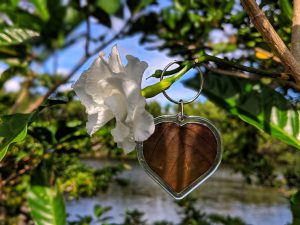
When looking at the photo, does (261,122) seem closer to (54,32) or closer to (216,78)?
(216,78)

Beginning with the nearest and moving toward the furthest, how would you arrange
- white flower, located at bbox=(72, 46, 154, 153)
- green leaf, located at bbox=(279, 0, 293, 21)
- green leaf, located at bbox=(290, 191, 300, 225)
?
1. white flower, located at bbox=(72, 46, 154, 153)
2. green leaf, located at bbox=(279, 0, 293, 21)
3. green leaf, located at bbox=(290, 191, 300, 225)

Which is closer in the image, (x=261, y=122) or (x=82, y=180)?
(x=261, y=122)

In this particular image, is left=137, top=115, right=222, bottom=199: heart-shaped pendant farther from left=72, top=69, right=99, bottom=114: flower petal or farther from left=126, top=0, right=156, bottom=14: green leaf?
left=126, top=0, right=156, bottom=14: green leaf

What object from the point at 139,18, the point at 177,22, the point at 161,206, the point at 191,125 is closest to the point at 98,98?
the point at 191,125

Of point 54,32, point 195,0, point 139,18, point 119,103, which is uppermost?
point 54,32

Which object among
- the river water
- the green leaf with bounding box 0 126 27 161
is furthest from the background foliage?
the river water

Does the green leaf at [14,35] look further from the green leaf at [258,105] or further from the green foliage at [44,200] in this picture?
the green leaf at [258,105]
